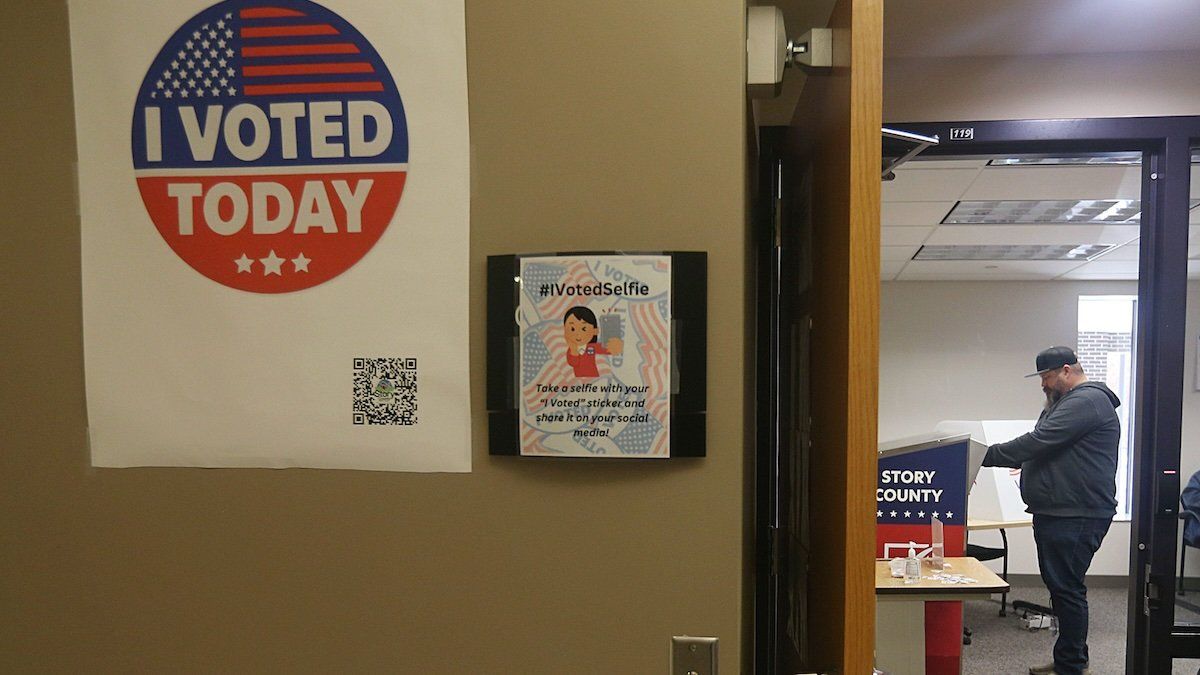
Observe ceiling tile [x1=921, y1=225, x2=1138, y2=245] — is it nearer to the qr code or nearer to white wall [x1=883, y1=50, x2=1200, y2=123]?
white wall [x1=883, y1=50, x2=1200, y2=123]

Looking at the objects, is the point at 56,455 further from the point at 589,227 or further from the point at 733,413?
the point at 733,413

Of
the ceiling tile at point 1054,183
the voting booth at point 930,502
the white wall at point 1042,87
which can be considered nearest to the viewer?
the white wall at point 1042,87

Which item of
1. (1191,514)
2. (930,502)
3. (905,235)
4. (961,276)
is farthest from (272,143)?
(961,276)

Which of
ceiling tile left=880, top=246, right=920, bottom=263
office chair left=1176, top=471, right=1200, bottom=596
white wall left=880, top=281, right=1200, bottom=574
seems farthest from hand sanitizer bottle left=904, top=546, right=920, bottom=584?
white wall left=880, top=281, right=1200, bottom=574

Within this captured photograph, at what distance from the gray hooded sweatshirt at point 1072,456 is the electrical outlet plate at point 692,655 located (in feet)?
9.10

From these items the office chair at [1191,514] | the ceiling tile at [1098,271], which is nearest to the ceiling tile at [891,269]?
the ceiling tile at [1098,271]

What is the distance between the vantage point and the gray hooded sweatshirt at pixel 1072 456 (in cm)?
335

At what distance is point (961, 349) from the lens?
6273mm

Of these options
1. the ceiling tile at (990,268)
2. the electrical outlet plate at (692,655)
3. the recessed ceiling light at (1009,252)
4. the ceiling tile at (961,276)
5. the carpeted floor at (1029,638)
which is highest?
the recessed ceiling light at (1009,252)

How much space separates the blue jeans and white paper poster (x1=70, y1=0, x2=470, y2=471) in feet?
10.7

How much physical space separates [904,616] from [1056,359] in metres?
1.96

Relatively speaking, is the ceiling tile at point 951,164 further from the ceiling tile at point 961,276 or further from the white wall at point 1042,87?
the ceiling tile at point 961,276

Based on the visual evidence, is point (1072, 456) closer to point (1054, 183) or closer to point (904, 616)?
point (1054, 183)

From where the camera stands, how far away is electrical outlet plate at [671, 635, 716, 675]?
3.32 feet
